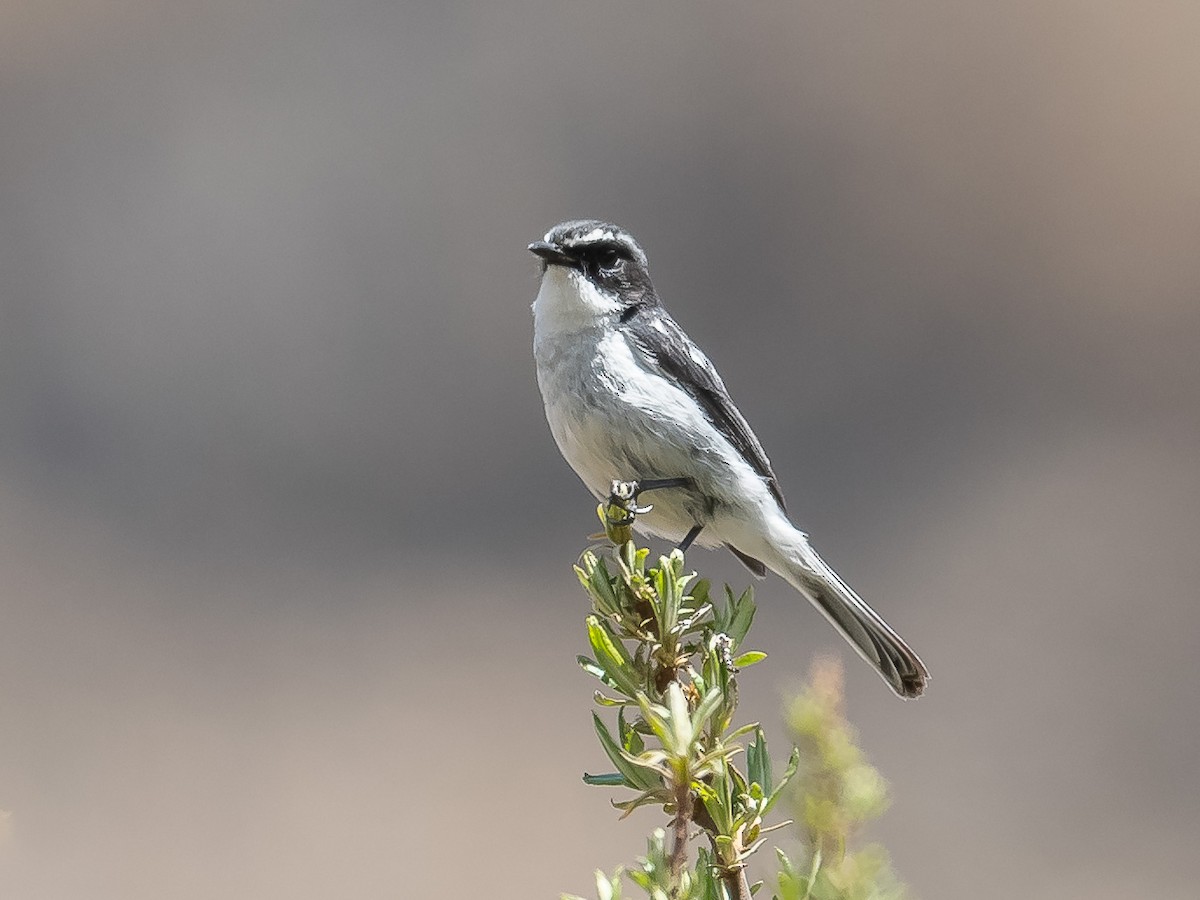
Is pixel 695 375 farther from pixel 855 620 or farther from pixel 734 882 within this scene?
pixel 734 882

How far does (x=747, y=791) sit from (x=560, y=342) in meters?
1.62

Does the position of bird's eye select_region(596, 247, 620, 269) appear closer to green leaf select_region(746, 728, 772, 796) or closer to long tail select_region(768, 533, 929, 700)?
long tail select_region(768, 533, 929, 700)

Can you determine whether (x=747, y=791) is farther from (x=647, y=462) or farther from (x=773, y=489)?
(x=773, y=489)

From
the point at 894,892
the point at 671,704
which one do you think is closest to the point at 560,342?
the point at 671,704

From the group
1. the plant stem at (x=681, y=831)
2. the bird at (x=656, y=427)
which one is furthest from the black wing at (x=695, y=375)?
the plant stem at (x=681, y=831)

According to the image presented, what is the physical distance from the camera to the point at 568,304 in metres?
2.49

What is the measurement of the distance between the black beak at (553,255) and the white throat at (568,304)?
0.01 metres

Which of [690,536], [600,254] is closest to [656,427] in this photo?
[690,536]

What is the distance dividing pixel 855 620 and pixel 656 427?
24.2 inches

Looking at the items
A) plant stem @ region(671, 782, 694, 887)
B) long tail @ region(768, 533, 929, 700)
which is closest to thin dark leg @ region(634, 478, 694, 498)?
long tail @ region(768, 533, 929, 700)

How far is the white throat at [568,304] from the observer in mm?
2461

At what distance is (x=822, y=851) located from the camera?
779 mm

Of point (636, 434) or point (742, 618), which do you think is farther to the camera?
point (636, 434)

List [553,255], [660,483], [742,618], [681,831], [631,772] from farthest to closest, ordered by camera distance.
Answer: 1. [553,255]
2. [660,483]
3. [742,618]
4. [631,772]
5. [681,831]
